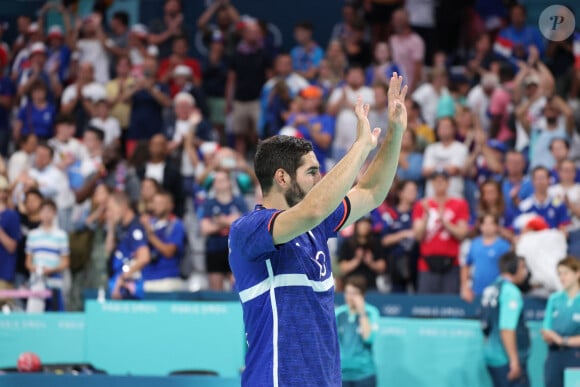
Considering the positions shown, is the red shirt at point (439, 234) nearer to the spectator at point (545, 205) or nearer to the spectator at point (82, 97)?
the spectator at point (545, 205)

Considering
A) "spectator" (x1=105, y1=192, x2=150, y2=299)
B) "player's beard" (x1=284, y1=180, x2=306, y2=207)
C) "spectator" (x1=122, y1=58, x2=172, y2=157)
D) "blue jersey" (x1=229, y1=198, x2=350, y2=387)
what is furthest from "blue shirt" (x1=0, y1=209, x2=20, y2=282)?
"player's beard" (x1=284, y1=180, x2=306, y2=207)

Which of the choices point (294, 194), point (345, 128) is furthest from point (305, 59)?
point (294, 194)

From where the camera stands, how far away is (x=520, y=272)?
42.1 ft

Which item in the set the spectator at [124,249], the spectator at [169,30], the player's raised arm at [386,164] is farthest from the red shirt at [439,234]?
the player's raised arm at [386,164]

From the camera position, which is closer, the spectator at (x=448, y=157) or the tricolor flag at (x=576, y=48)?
the spectator at (x=448, y=157)

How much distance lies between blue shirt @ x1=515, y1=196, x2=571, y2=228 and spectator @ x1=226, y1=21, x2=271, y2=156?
6.13 meters

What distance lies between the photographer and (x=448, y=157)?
16.0 metres

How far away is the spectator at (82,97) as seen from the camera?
19.1m

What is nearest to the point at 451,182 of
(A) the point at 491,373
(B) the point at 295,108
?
(B) the point at 295,108

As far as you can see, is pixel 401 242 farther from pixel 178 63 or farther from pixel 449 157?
pixel 178 63

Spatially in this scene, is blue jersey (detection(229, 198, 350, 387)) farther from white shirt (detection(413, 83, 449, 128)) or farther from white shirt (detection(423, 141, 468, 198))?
white shirt (detection(413, 83, 449, 128))

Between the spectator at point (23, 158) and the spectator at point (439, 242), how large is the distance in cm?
621

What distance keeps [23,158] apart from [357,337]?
24.7 feet

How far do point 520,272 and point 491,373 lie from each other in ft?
4.05
